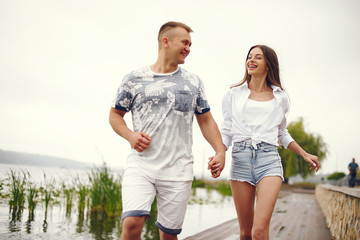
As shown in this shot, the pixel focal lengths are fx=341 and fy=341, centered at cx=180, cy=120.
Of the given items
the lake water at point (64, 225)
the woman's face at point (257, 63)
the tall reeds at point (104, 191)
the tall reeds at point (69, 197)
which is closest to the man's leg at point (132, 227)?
the woman's face at point (257, 63)

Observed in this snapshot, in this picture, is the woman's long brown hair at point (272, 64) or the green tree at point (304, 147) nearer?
the woman's long brown hair at point (272, 64)

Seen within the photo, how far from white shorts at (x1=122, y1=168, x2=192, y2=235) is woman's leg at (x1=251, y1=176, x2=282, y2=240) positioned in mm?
492

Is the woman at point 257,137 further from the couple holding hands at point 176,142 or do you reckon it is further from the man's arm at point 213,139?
the man's arm at point 213,139

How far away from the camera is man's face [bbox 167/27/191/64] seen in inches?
87.7

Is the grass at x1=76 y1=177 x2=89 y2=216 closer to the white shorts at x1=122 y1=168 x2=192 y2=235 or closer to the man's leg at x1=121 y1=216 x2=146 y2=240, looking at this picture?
the white shorts at x1=122 y1=168 x2=192 y2=235

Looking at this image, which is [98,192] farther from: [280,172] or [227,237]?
[280,172]

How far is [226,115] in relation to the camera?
276 centimetres

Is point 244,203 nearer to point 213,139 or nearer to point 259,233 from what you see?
point 259,233

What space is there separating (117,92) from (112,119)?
0.58 feet

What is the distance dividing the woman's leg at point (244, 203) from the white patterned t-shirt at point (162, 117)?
507 mm

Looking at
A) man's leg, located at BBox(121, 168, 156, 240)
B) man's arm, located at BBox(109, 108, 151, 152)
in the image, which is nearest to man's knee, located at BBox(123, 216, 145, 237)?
man's leg, located at BBox(121, 168, 156, 240)

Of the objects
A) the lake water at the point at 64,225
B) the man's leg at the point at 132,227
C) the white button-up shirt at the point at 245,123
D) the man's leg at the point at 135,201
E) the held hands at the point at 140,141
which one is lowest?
the lake water at the point at 64,225

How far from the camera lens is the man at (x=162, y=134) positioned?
6.58 ft

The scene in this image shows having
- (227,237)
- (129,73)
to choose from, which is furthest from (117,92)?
(227,237)
